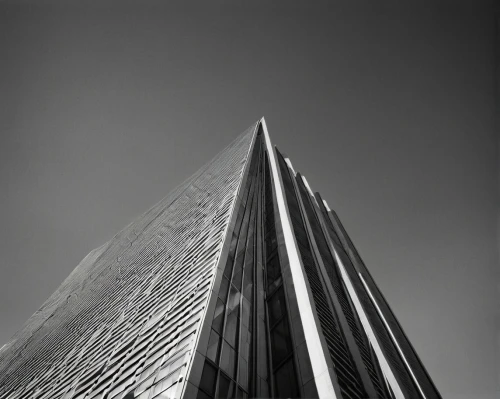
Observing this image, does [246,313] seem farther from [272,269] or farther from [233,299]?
[272,269]

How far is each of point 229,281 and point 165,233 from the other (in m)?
21.6

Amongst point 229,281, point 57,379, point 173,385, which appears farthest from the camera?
point 57,379

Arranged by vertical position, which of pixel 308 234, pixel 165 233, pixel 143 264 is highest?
pixel 165 233

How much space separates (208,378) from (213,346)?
1.21m

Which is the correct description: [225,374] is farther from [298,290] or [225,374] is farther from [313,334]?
[298,290]

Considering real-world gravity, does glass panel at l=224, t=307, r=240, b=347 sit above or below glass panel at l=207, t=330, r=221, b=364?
above

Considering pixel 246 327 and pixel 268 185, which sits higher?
pixel 268 185

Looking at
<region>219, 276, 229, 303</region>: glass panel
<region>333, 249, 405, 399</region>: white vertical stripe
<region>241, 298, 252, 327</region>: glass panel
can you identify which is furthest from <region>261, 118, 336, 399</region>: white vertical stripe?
<region>333, 249, 405, 399</region>: white vertical stripe

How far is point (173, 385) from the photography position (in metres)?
8.55

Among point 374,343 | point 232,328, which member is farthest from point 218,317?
point 374,343

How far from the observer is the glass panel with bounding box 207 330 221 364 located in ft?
33.1

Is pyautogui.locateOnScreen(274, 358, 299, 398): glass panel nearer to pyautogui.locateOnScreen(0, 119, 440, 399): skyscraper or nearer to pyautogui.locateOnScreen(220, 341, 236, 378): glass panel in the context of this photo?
pyautogui.locateOnScreen(0, 119, 440, 399): skyscraper

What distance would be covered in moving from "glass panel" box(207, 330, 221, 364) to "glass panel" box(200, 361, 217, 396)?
0.31 metres

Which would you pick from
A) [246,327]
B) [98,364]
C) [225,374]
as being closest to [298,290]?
[246,327]
